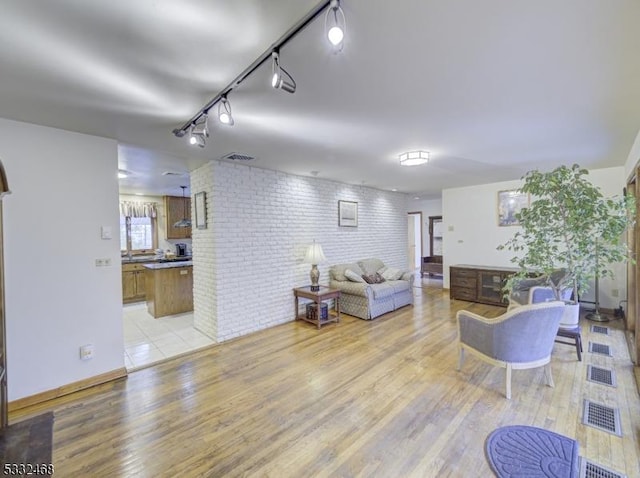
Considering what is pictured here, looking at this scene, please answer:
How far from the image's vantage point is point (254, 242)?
4.28 meters

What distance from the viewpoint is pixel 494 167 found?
177 inches

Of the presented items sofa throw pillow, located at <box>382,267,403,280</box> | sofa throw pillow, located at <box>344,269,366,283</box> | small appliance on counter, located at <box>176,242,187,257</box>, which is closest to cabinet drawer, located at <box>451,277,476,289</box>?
sofa throw pillow, located at <box>382,267,403,280</box>

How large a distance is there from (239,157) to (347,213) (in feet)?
8.80

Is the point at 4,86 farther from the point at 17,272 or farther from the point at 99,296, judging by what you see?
the point at 99,296

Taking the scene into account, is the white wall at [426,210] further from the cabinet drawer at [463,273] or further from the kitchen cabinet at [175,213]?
the kitchen cabinet at [175,213]

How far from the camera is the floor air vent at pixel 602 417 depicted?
207 centimetres

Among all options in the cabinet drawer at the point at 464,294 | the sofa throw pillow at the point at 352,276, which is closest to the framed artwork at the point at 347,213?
the sofa throw pillow at the point at 352,276

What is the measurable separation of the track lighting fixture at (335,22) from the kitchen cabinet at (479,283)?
5.32 m

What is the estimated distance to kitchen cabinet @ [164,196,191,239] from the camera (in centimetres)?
698

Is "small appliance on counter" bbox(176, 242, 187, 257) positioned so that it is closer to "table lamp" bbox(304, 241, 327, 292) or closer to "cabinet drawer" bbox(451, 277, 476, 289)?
"table lamp" bbox(304, 241, 327, 292)

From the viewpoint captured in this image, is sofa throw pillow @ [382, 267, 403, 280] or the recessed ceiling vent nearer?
the recessed ceiling vent

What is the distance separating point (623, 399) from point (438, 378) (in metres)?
1.45

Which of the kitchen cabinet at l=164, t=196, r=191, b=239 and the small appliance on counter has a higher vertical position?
the kitchen cabinet at l=164, t=196, r=191, b=239

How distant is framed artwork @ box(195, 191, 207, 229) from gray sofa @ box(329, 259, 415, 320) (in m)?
2.41
